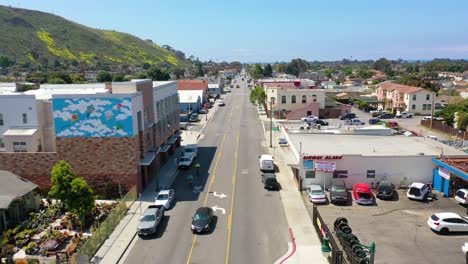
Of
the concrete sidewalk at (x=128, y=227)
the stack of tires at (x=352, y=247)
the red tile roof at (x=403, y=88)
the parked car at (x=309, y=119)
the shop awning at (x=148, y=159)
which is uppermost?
the red tile roof at (x=403, y=88)

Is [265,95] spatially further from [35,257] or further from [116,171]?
[35,257]

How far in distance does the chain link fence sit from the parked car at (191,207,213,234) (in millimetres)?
6061

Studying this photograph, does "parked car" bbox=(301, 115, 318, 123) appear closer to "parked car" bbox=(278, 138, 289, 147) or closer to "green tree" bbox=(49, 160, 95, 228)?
"parked car" bbox=(278, 138, 289, 147)

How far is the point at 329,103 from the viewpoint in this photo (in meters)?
89.1

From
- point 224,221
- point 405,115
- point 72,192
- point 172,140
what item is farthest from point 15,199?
point 405,115

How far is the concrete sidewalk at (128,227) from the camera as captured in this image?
83.4 feet

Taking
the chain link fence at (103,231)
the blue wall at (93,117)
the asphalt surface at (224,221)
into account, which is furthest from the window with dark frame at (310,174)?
the blue wall at (93,117)

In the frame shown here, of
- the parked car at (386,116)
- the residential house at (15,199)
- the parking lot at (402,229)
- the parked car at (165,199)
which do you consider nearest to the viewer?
the parking lot at (402,229)

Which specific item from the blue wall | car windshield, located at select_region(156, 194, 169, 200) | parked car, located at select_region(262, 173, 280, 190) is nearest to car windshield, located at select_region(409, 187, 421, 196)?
parked car, located at select_region(262, 173, 280, 190)

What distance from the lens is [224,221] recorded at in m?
30.7

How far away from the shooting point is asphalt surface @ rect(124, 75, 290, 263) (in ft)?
83.1

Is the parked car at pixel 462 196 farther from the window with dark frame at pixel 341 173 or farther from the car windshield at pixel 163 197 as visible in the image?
the car windshield at pixel 163 197

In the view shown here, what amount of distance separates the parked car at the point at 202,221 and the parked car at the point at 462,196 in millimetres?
20707

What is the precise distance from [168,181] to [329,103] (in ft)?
187
